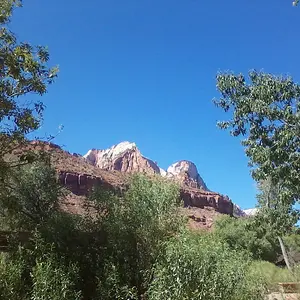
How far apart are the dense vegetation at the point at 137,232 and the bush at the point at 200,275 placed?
0.03 meters

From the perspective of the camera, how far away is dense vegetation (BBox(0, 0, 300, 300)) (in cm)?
1019

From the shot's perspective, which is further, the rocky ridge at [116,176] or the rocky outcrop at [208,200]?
the rocky outcrop at [208,200]

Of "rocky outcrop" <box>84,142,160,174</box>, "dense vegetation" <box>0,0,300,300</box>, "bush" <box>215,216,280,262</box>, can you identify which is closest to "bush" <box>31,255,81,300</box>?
"dense vegetation" <box>0,0,300,300</box>

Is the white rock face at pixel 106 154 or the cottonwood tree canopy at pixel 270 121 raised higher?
the white rock face at pixel 106 154

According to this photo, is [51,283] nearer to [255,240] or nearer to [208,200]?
[255,240]

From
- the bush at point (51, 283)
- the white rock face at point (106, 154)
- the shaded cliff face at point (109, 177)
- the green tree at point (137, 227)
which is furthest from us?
the white rock face at point (106, 154)

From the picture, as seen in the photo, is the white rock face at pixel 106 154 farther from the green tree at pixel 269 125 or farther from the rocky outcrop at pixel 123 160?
the green tree at pixel 269 125

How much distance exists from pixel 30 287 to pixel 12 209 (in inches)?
96.3

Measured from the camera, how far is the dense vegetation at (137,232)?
1019 centimetres

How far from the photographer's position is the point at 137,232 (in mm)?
12953

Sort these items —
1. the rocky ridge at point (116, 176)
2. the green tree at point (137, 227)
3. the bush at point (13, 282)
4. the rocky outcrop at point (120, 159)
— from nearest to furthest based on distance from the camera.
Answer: the bush at point (13, 282), the green tree at point (137, 227), the rocky ridge at point (116, 176), the rocky outcrop at point (120, 159)

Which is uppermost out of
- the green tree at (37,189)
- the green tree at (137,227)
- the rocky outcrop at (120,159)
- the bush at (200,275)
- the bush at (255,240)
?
the rocky outcrop at (120,159)

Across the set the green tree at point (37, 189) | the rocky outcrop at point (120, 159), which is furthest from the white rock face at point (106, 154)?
the green tree at point (37, 189)

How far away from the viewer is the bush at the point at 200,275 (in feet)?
33.0
